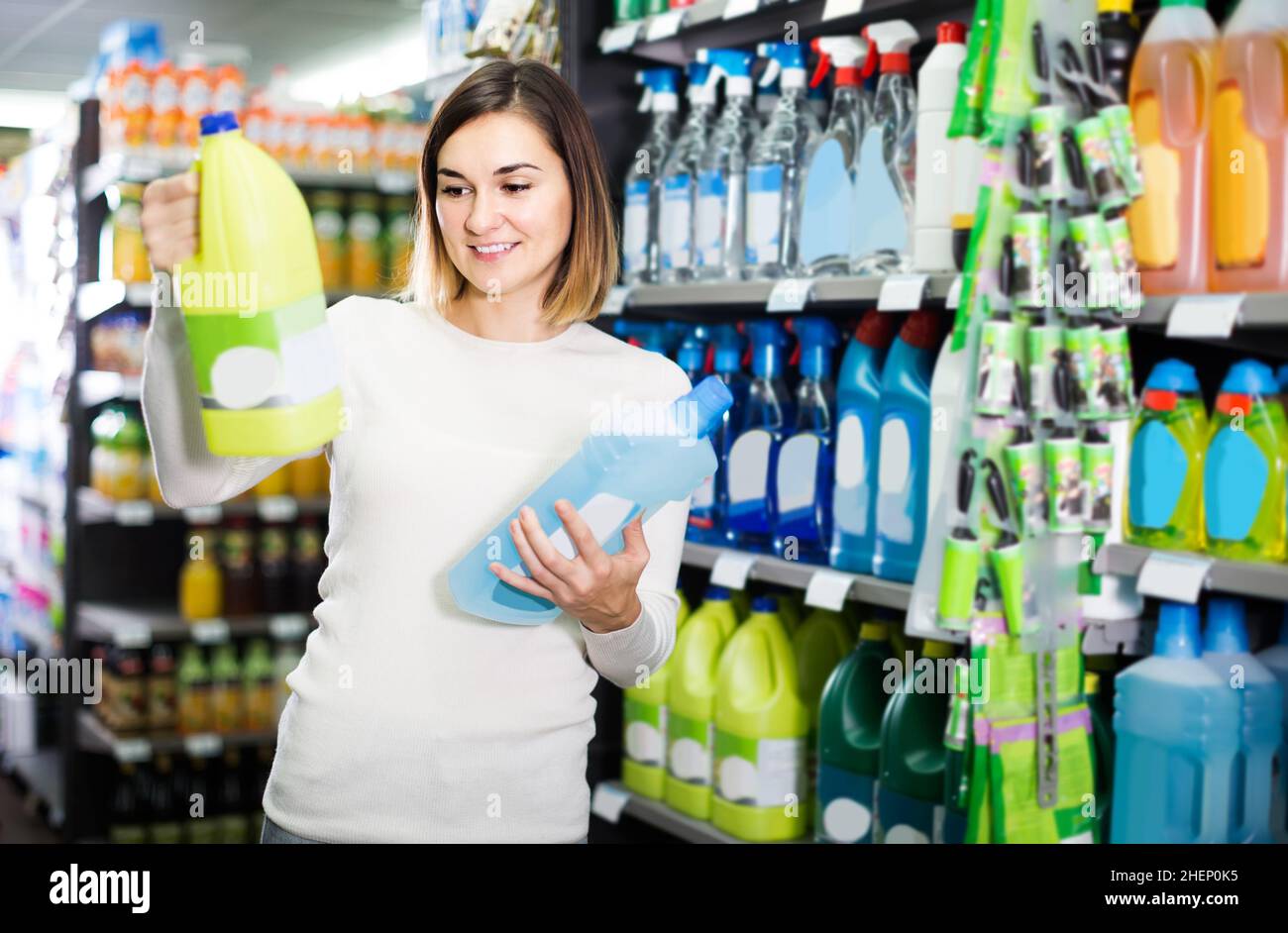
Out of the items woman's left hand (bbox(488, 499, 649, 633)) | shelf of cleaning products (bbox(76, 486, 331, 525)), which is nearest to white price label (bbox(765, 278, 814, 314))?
woman's left hand (bbox(488, 499, 649, 633))

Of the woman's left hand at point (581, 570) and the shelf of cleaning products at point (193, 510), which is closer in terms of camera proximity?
the woman's left hand at point (581, 570)

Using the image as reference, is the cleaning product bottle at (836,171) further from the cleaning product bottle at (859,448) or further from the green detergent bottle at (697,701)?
the green detergent bottle at (697,701)

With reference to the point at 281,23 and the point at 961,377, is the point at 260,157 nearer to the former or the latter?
the point at 961,377

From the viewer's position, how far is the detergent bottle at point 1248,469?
1669 millimetres

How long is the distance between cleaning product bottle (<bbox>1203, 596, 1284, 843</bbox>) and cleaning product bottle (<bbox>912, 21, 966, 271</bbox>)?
67 cm

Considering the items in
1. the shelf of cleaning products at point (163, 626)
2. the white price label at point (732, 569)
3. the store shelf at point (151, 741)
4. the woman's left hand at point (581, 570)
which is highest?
the woman's left hand at point (581, 570)

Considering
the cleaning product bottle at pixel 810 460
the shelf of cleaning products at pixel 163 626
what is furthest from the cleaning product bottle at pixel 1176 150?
the shelf of cleaning products at pixel 163 626

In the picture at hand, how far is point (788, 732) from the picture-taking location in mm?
2332

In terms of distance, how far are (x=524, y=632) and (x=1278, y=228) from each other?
1135 millimetres

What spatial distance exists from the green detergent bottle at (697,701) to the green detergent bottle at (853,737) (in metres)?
0.27

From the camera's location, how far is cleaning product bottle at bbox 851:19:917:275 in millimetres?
2119

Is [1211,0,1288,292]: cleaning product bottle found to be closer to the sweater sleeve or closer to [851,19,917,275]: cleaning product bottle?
[851,19,917,275]: cleaning product bottle

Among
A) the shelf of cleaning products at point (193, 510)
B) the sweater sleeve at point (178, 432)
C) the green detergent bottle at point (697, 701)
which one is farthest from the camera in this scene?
the shelf of cleaning products at point (193, 510)

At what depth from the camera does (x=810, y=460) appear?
229 cm
